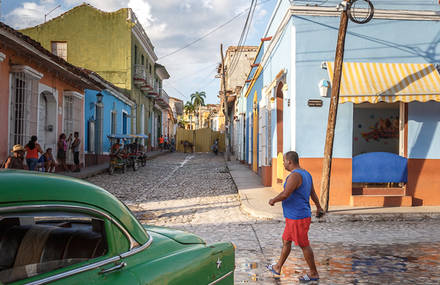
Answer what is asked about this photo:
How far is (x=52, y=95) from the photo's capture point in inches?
583

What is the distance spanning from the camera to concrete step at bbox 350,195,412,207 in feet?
29.3

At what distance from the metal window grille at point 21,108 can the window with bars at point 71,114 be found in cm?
377

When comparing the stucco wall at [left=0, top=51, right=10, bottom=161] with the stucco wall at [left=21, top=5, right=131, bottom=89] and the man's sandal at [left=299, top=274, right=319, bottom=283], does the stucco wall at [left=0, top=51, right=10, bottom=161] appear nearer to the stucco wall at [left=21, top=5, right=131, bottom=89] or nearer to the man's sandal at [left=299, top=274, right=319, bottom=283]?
the man's sandal at [left=299, top=274, right=319, bottom=283]

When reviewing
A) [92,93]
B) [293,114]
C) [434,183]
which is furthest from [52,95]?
[434,183]

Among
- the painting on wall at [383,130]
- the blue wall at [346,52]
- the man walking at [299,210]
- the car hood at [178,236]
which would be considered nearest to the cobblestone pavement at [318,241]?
the man walking at [299,210]

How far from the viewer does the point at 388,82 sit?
28.4 feet

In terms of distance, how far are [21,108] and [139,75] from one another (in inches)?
675

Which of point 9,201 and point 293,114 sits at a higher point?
point 293,114

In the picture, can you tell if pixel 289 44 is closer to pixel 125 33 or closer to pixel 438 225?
pixel 438 225

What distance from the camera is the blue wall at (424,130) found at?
30.4 ft

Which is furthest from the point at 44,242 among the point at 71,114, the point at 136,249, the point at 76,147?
the point at 71,114

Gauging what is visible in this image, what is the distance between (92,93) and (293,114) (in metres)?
13.6

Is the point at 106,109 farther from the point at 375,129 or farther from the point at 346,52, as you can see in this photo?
the point at 346,52

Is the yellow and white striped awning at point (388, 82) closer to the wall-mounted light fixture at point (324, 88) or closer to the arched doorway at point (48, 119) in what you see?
the wall-mounted light fixture at point (324, 88)
